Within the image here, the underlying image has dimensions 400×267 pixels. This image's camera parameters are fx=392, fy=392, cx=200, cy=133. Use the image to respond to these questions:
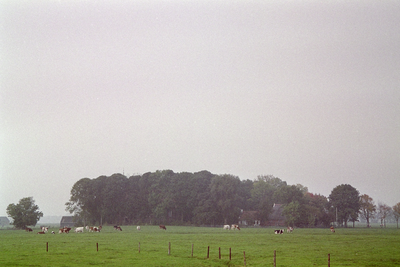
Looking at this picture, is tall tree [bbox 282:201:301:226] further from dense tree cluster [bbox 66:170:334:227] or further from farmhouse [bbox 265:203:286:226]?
farmhouse [bbox 265:203:286:226]

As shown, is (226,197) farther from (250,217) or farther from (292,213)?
(292,213)

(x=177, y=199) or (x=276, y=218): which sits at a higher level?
(x=177, y=199)

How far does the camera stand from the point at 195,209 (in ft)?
397

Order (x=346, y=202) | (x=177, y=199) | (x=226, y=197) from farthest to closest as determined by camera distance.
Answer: (x=177, y=199), (x=346, y=202), (x=226, y=197)

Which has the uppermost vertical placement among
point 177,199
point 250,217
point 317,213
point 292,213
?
point 177,199

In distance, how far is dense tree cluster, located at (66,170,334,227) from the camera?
11744cm

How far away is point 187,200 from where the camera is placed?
126125 millimetres

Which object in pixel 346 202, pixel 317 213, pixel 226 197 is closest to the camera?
pixel 317 213

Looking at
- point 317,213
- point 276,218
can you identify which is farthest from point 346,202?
point 276,218

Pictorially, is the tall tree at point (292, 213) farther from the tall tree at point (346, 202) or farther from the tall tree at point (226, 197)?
the tall tree at point (346, 202)

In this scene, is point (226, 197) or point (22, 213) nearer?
point (22, 213)

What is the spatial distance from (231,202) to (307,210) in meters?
23.0

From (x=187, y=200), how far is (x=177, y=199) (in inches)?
127

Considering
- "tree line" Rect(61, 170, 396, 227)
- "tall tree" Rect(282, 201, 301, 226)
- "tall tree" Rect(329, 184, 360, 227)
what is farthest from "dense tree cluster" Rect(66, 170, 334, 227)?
"tall tree" Rect(282, 201, 301, 226)
